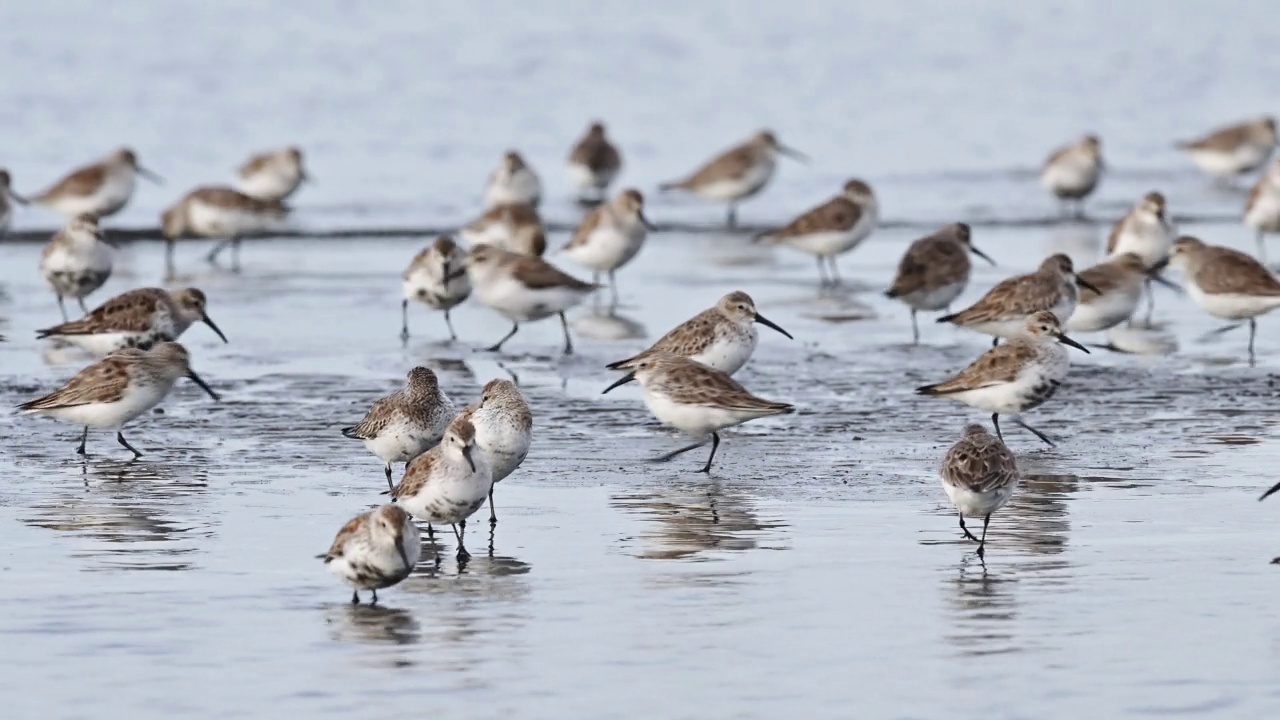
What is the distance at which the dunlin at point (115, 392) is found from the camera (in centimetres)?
1250

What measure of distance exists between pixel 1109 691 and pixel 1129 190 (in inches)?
917

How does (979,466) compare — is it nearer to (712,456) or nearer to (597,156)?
(712,456)

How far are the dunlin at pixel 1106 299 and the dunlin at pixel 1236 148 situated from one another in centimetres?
1419

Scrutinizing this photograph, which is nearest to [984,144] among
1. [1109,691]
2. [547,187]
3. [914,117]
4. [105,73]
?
[914,117]

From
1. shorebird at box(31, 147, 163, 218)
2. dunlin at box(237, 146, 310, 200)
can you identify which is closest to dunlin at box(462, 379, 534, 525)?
shorebird at box(31, 147, 163, 218)

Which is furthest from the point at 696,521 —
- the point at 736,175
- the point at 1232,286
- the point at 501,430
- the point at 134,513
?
the point at 736,175

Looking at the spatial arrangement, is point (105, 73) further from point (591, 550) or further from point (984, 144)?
point (591, 550)

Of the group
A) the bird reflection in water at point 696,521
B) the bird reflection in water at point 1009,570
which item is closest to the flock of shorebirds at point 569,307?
the bird reflection in water at point 1009,570

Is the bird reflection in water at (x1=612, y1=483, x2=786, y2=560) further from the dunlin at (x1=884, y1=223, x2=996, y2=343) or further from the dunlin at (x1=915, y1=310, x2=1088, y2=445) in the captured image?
the dunlin at (x1=884, y1=223, x2=996, y2=343)

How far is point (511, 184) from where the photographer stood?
26000mm

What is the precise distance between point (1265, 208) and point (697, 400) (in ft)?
40.2

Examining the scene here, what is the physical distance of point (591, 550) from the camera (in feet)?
32.7

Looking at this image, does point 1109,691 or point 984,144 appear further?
point 984,144

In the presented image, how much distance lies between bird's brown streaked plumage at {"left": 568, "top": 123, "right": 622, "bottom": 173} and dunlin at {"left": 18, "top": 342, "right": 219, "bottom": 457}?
16.1 metres
